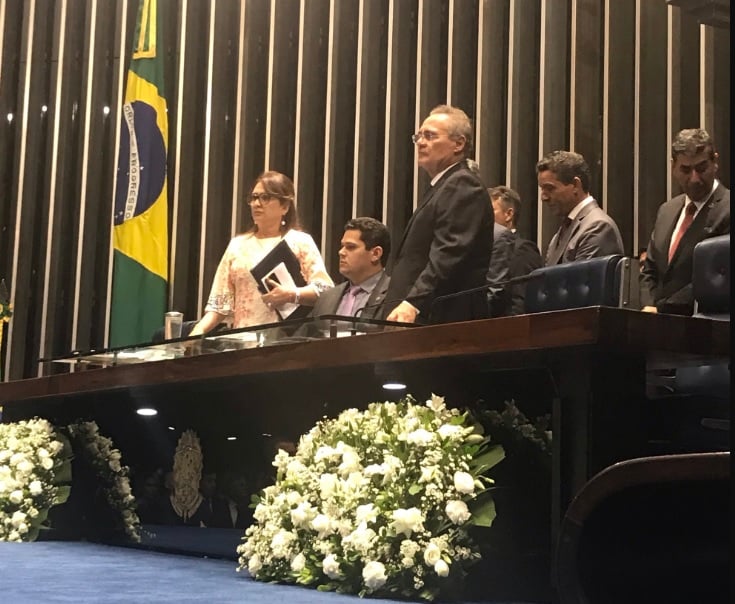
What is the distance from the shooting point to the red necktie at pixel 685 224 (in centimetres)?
324

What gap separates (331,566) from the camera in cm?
229

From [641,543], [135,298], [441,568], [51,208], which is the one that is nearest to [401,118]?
[135,298]

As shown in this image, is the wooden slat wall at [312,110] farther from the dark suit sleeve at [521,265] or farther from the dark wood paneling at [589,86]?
the dark suit sleeve at [521,265]

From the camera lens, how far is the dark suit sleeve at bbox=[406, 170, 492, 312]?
9.23 ft

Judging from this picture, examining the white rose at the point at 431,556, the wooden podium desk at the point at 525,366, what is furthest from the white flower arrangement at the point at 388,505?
the wooden podium desk at the point at 525,366

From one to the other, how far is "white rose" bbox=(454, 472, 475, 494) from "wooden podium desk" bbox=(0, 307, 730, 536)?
0.68ft

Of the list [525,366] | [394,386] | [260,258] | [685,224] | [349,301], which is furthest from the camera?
[260,258]

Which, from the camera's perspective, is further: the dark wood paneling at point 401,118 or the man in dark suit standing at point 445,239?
the dark wood paneling at point 401,118

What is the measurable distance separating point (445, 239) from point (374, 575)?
3.22 ft

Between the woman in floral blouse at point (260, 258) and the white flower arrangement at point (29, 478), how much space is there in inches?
27.2

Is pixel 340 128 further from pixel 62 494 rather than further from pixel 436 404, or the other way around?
pixel 436 404

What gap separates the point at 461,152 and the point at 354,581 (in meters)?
1.20

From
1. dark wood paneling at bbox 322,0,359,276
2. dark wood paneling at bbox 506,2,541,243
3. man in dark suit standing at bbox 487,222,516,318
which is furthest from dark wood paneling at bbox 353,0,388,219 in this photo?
man in dark suit standing at bbox 487,222,516,318

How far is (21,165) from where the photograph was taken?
796 cm
